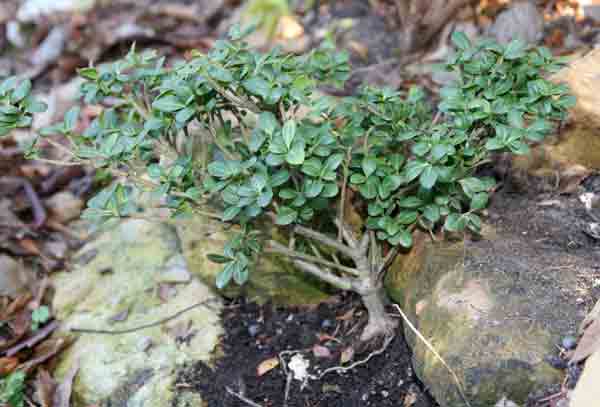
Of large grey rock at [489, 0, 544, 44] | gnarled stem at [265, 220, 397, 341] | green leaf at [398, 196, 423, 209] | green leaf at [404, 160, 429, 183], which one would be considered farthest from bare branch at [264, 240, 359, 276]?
large grey rock at [489, 0, 544, 44]

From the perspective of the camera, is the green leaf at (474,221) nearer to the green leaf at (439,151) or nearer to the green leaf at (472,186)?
the green leaf at (472,186)

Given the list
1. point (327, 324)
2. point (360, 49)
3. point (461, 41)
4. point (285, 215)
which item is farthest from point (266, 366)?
point (360, 49)

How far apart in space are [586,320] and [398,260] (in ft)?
2.14

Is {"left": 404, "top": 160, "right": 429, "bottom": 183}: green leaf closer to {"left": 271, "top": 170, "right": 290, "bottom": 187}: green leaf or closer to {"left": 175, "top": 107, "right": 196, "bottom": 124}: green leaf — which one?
{"left": 271, "top": 170, "right": 290, "bottom": 187}: green leaf

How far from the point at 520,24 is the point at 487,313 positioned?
169cm

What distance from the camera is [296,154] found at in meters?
1.66

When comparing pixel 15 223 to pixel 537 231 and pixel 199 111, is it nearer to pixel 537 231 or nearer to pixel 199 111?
pixel 199 111

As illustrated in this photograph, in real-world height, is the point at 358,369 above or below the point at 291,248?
below

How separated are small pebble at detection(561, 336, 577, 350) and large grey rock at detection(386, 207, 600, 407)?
28mm

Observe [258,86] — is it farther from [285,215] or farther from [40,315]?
[40,315]

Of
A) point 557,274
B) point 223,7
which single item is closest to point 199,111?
point 557,274

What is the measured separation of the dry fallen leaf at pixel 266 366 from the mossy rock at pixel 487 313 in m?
0.45

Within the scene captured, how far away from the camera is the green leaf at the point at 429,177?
1.70 meters

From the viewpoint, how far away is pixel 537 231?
80.7 inches
